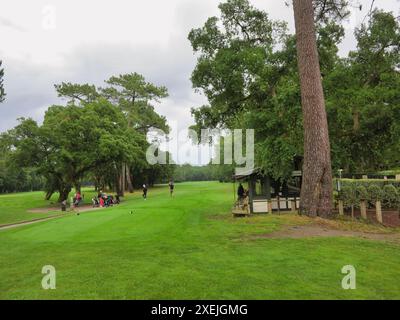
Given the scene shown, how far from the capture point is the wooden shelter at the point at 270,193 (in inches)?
698

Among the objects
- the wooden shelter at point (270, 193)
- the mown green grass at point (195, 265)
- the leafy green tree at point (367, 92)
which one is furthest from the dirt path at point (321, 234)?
the leafy green tree at point (367, 92)

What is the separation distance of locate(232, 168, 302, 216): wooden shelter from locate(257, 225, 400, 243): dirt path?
21.2 ft

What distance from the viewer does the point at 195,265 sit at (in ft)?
21.9

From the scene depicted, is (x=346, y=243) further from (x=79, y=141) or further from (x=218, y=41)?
(x=79, y=141)

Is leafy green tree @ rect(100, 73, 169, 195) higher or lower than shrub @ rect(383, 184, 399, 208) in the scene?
higher

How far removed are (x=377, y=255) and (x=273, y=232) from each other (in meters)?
3.68

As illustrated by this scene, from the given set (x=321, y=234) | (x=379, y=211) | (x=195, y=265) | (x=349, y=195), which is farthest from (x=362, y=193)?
(x=195, y=265)

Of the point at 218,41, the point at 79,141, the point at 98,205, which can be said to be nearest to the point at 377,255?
the point at 218,41

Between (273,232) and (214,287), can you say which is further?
(273,232)

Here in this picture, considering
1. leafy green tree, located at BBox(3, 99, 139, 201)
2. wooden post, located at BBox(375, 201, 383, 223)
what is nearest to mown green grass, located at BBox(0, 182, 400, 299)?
wooden post, located at BBox(375, 201, 383, 223)

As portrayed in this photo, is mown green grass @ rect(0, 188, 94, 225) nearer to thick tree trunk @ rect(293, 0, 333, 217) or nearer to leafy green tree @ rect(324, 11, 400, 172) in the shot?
Answer: thick tree trunk @ rect(293, 0, 333, 217)

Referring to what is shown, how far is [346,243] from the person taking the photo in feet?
28.7

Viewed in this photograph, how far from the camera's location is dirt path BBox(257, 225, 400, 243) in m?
9.83

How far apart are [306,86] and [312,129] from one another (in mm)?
1861
